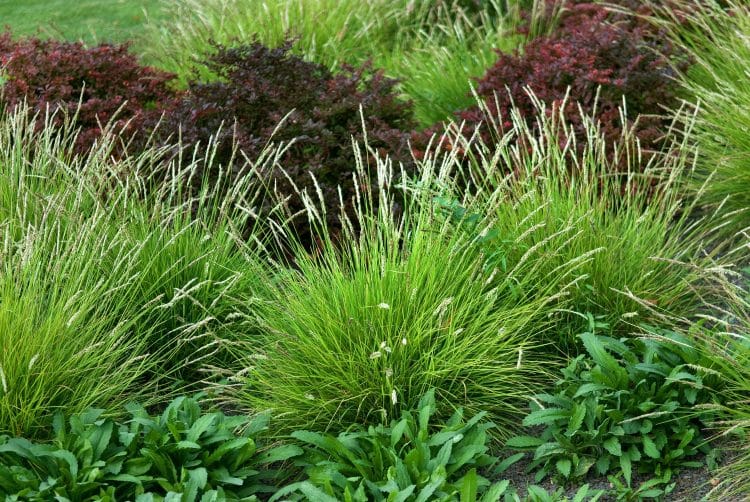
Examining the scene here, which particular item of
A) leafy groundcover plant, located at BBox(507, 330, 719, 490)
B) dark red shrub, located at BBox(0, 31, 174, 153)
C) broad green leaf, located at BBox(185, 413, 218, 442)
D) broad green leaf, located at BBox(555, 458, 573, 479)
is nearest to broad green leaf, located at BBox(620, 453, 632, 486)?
leafy groundcover plant, located at BBox(507, 330, 719, 490)

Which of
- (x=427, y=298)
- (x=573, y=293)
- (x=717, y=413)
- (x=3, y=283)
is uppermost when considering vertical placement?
(x=3, y=283)

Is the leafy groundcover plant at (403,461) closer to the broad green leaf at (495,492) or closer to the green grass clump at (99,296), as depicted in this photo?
the broad green leaf at (495,492)

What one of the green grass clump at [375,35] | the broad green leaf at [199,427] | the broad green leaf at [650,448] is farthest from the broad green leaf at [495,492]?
the green grass clump at [375,35]

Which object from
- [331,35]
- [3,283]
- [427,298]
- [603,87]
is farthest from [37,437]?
[331,35]

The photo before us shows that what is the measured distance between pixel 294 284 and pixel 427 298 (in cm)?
55

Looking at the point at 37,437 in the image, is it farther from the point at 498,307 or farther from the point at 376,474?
the point at 498,307

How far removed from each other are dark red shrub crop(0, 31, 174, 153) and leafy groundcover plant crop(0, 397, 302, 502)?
2629mm

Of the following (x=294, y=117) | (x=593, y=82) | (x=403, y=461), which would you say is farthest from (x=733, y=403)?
(x=294, y=117)

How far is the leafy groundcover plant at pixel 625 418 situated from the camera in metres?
3.52

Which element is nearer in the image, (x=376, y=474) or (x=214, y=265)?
(x=376, y=474)

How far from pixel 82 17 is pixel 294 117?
5979mm

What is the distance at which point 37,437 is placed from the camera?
3.51 m

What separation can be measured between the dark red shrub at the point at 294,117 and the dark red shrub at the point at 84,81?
1.78ft

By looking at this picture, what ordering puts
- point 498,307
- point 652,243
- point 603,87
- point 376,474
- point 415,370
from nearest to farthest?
point 376,474 → point 415,370 → point 498,307 → point 652,243 → point 603,87
